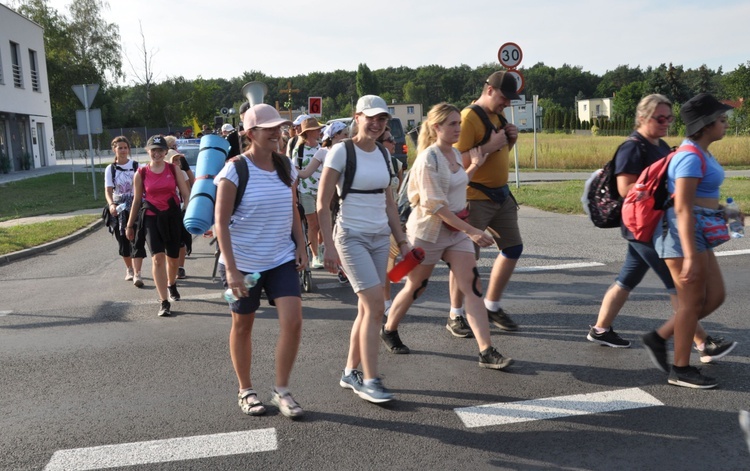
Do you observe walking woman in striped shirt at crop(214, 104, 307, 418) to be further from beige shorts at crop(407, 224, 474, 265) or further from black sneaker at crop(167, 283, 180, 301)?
black sneaker at crop(167, 283, 180, 301)

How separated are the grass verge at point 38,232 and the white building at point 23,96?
71.3ft

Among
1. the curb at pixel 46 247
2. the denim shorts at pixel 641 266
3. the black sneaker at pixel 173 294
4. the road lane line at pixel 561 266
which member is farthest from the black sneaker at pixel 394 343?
the curb at pixel 46 247

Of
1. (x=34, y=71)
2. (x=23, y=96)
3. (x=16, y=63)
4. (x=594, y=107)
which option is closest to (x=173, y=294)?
(x=23, y=96)

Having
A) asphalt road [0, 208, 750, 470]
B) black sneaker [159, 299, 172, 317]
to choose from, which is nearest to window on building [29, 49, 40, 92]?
asphalt road [0, 208, 750, 470]

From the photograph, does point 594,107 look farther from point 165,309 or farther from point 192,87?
point 165,309

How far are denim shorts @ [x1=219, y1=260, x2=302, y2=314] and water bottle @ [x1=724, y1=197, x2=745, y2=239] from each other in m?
2.61

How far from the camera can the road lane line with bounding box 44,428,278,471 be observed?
3.63 meters

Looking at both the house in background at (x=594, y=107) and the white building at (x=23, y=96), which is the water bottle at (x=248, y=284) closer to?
the white building at (x=23, y=96)

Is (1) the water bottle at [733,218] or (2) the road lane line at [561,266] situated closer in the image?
(1) the water bottle at [733,218]

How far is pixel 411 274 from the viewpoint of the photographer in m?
5.00

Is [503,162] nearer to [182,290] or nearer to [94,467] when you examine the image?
[94,467]

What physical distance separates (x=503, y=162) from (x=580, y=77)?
15304 cm

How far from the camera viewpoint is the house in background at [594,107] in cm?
13241

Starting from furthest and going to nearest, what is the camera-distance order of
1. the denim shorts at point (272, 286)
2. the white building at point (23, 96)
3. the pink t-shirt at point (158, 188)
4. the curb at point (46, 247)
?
the white building at point (23, 96) → the curb at point (46, 247) → the pink t-shirt at point (158, 188) → the denim shorts at point (272, 286)
